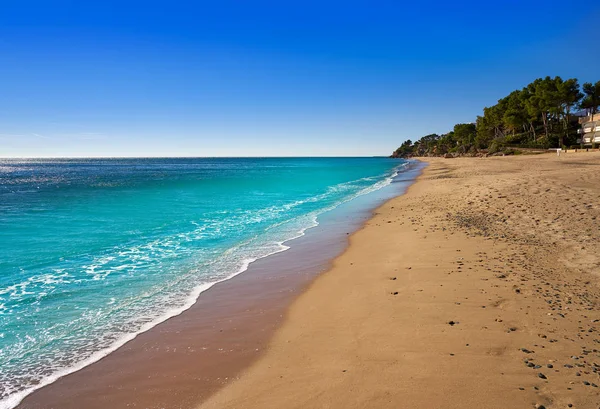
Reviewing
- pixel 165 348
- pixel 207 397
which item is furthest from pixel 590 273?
pixel 165 348

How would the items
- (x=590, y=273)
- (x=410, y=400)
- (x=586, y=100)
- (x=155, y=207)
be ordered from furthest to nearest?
(x=586, y=100)
(x=155, y=207)
(x=590, y=273)
(x=410, y=400)

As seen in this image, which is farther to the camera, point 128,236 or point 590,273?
point 128,236

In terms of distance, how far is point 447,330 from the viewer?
598cm

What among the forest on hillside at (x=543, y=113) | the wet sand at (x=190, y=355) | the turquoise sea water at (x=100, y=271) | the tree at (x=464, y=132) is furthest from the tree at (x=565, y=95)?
the wet sand at (x=190, y=355)

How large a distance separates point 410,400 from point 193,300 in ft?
19.1

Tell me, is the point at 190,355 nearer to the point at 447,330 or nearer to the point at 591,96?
the point at 447,330

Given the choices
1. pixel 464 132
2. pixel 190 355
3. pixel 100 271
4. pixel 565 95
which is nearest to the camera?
pixel 190 355

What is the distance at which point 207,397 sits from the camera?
4730mm

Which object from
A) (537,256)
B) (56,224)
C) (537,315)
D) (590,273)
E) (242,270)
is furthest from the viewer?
(56,224)

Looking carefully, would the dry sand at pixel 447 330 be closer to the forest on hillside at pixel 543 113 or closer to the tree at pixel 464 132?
the forest on hillside at pixel 543 113

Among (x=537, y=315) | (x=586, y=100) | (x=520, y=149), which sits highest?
(x=586, y=100)

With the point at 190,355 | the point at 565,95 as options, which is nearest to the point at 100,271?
the point at 190,355

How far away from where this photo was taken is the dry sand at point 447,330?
4.44m

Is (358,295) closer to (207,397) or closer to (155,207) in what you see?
(207,397)
